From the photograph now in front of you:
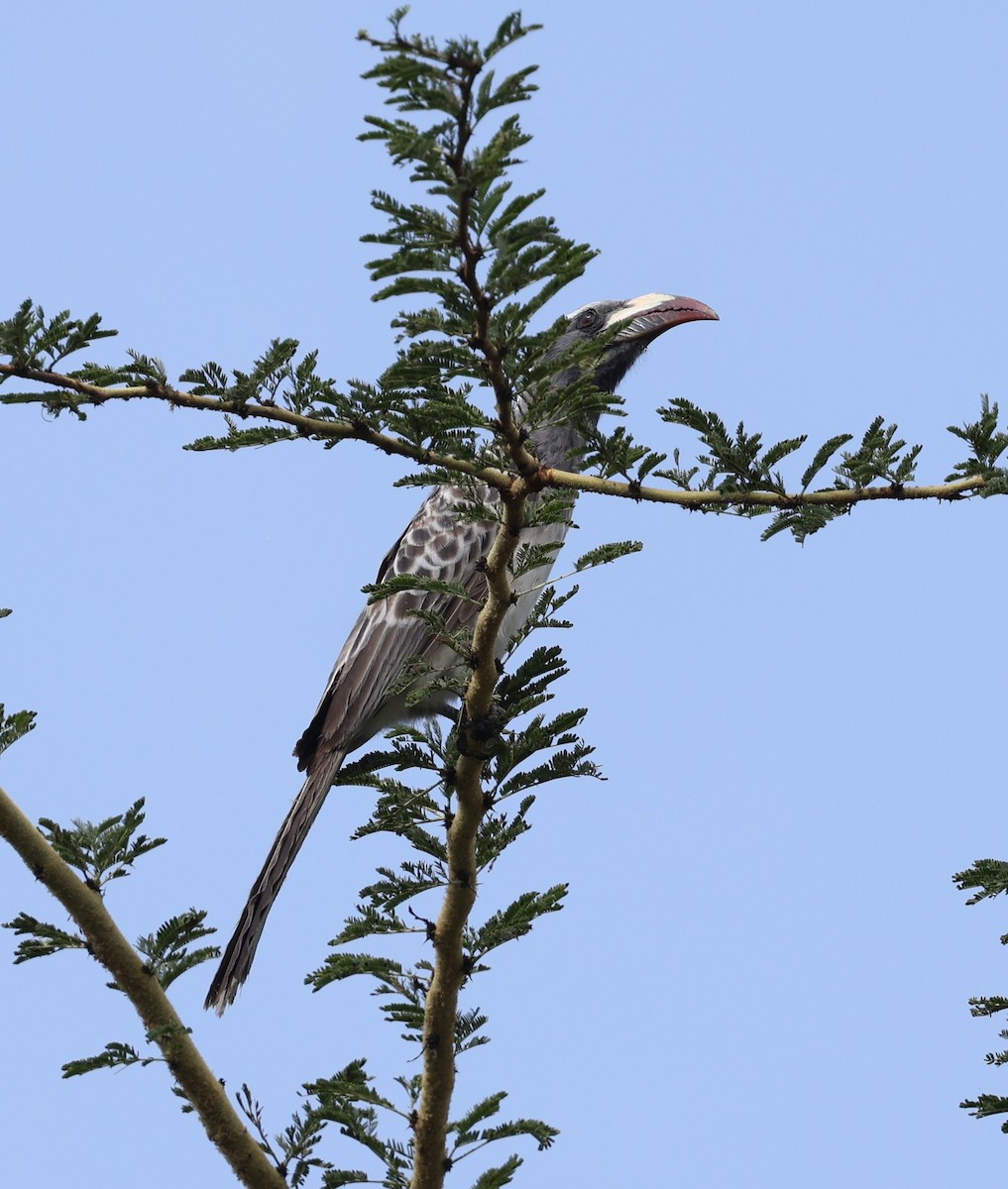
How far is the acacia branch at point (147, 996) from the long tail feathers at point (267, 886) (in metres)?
1.80

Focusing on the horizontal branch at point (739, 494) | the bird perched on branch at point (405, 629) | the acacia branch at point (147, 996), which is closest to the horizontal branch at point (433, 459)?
the horizontal branch at point (739, 494)

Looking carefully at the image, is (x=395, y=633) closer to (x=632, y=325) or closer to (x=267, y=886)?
(x=267, y=886)

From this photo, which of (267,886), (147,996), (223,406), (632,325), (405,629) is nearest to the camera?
(223,406)

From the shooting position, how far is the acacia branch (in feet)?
16.5

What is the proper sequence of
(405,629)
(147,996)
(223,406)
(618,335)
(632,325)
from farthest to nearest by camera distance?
(405,629), (632,325), (618,335), (147,996), (223,406)

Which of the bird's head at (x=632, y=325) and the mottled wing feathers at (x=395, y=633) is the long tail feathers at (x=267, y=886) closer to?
the mottled wing feathers at (x=395, y=633)

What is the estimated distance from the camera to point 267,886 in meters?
7.63

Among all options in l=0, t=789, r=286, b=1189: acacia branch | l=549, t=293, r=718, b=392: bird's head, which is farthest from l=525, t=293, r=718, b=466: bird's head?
l=0, t=789, r=286, b=1189: acacia branch

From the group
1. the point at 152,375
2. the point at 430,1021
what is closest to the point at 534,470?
the point at 152,375

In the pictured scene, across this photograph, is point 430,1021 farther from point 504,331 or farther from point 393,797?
point 504,331

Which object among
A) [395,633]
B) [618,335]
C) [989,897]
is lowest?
[989,897]

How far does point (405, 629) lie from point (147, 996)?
166 inches

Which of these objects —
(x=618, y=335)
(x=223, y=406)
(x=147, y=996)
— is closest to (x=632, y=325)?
(x=618, y=335)

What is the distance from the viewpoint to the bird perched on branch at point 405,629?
A: 7668 millimetres
